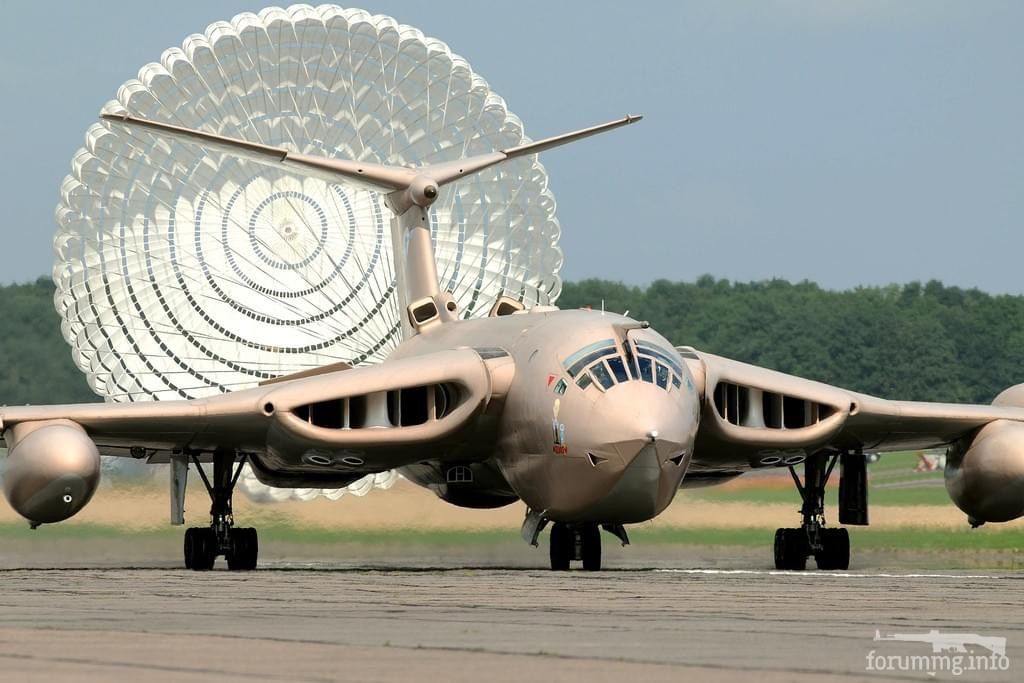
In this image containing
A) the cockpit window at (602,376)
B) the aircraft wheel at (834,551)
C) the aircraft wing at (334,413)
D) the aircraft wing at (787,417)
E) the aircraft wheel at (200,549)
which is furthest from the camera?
the aircraft wheel at (834,551)

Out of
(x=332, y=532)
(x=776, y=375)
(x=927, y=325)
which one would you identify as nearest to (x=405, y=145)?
(x=332, y=532)

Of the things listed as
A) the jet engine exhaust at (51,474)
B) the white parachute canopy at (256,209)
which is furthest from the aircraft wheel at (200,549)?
the white parachute canopy at (256,209)

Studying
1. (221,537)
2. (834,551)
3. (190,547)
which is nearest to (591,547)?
(834,551)

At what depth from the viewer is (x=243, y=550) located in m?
31.1

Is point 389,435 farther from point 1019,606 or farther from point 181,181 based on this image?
point 181,181

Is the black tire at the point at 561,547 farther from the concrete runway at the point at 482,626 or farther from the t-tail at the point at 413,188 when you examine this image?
the t-tail at the point at 413,188

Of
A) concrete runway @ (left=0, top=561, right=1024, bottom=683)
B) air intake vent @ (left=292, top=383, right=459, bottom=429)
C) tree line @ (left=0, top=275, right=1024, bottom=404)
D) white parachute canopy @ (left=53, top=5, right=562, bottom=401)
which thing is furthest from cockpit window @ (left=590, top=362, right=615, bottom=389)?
tree line @ (left=0, top=275, right=1024, bottom=404)

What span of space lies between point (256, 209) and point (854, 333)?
205ft

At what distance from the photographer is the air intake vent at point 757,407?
2916 cm

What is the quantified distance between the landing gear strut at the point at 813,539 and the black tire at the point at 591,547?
385 centimetres

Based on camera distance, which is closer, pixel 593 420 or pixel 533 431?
pixel 593 420

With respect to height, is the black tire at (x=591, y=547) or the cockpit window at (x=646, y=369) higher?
the cockpit window at (x=646, y=369)

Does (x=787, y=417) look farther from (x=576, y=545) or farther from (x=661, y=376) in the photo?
(x=661, y=376)

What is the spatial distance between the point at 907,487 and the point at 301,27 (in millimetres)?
16926
